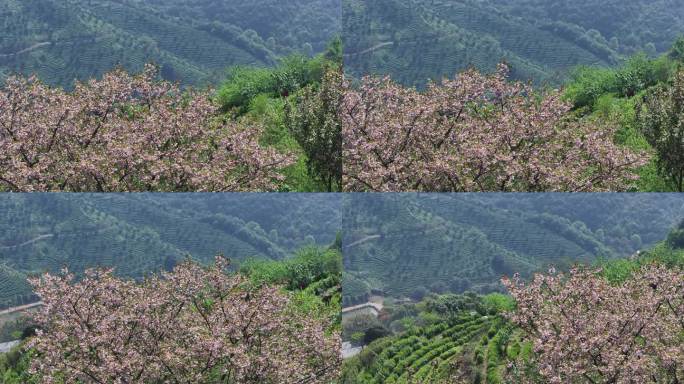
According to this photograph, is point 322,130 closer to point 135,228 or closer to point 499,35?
point 135,228

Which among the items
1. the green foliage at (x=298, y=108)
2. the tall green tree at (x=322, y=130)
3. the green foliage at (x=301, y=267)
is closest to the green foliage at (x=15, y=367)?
the green foliage at (x=301, y=267)

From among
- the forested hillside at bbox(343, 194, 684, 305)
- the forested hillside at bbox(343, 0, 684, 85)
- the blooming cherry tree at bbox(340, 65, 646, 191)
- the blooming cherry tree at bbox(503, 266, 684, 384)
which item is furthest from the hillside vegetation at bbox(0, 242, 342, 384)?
the forested hillside at bbox(343, 0, 684, 85)

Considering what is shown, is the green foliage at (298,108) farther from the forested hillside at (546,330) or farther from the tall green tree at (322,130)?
the forested hillside at (546,330)

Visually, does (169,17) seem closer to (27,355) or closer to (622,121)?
(27,355)

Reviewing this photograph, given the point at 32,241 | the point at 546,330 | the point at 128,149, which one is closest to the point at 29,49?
the point at 128,149

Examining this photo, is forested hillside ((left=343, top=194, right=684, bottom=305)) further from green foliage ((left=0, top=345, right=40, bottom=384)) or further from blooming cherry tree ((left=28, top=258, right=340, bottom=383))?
green foliage ((left=0, top=345, right=40, bottom=384))
